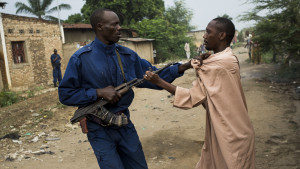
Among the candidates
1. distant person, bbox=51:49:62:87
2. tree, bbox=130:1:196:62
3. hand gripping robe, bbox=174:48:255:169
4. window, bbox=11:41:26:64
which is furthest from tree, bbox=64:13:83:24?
hand gripping robe, bbox=174:48:255:169

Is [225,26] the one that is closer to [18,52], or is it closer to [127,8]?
[18,52]

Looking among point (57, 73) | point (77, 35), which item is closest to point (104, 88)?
point (57, 73)

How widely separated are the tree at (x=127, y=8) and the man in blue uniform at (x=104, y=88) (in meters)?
22.0

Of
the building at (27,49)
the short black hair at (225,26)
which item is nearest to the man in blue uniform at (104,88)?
the short black hair at (225,26)

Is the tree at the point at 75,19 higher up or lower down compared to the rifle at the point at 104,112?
higher up

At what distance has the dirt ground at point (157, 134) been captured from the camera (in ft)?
14.2

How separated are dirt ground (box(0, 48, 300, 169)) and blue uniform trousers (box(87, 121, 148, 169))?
170 cm

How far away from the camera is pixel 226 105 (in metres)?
2.11

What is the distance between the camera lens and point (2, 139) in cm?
584

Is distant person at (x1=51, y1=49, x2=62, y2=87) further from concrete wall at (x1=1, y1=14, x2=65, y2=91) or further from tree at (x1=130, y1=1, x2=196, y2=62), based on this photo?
tree at (x1=130, y1=1, x2=196, y2=62)

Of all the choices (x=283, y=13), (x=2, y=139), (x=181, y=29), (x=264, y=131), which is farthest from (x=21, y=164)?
→ (x=181, y=29)

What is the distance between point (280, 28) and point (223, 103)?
28.5ft

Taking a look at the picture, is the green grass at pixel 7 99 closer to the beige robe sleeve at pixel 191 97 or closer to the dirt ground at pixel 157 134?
the dirt ground at pixel 157 134

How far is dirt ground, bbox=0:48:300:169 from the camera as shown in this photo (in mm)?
4336
